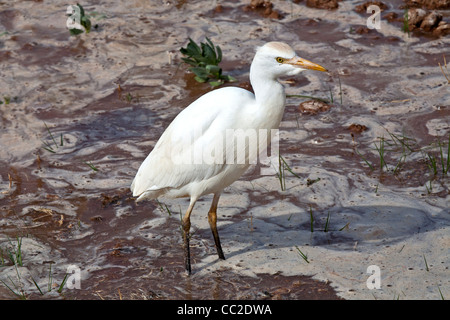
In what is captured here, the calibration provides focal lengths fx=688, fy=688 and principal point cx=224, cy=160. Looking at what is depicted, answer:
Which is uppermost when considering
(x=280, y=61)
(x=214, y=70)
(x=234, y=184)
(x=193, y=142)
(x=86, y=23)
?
Answer: (x=280, y=61)

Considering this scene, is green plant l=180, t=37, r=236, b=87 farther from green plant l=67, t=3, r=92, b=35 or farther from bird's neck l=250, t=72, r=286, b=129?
bird's neck l=250, t=72, r=286, b=129

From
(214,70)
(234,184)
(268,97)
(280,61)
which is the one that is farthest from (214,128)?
(214,70)

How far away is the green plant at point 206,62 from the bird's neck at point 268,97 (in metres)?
3.01

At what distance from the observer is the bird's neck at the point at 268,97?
426 centimetres

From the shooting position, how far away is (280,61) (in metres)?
4.22

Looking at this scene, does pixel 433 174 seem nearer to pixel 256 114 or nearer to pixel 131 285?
pixel 256 114

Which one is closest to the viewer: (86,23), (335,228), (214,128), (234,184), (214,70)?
(214,128)

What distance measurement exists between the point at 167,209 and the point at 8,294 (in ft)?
4.65

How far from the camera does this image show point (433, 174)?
5707mm

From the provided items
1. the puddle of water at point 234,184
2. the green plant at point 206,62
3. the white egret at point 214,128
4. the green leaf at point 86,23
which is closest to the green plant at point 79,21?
the green leaf at point 86,23

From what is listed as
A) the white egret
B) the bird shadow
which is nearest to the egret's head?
the white egret

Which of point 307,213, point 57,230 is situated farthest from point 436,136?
point 57,230

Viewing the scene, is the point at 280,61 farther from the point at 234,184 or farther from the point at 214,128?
the point at 234,184

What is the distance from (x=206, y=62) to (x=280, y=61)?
3.29 metres
